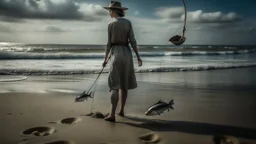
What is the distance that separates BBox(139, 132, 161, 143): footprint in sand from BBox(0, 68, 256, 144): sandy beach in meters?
0.06

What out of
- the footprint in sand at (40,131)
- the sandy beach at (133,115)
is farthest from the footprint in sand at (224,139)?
the footprint in sand at (40,131)

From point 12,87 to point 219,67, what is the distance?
9.04m

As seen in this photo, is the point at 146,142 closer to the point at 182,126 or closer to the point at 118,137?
the point at 118,137

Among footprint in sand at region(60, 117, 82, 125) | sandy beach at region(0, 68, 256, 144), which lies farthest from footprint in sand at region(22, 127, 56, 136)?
footprint in sand at region(60, 117, 82, 125)

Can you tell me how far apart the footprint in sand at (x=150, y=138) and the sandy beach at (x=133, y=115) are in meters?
0.06

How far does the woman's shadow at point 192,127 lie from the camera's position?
11.6ft

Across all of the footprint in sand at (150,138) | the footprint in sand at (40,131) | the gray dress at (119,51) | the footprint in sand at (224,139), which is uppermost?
the gray dress at (119,51)

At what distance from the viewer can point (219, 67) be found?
39.9ft

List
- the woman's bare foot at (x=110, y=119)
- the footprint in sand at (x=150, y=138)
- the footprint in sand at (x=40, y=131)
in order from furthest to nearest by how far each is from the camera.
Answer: the woman's bare foot at (x=110, y=119)
the footprint in sand at (x=40, y=131)
the footprint in sand at (x=150, y=138)

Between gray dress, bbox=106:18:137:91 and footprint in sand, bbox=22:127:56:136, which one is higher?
gray dress, bbox=106:18:137:91

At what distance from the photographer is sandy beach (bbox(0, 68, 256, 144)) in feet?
10.9

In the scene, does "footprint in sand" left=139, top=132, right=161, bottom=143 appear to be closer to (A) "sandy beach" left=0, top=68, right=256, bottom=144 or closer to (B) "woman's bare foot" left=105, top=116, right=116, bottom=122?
(A) "sandy beach" left=0, top=68, right=256, bottom=144

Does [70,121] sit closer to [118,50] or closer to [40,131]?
Answer: [40,131]

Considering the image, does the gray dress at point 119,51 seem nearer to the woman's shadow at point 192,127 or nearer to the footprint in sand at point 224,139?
the woman's shadow at point 192,127
